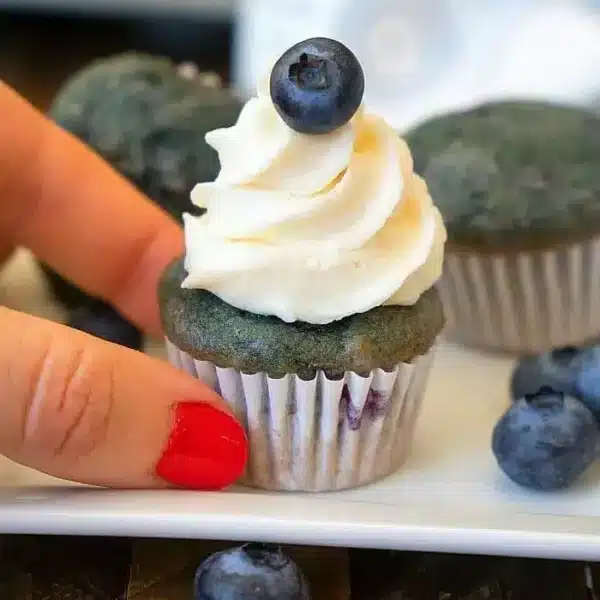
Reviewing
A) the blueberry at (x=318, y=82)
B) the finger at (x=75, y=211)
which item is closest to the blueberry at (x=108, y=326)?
the finger at (x=75, y=211)

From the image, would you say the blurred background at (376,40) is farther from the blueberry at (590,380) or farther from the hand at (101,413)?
the hand at (101,413)

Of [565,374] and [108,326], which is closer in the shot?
Result: [565,374]

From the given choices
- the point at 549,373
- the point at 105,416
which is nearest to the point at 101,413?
the point at 105,416

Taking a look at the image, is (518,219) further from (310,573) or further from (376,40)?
(376,40)

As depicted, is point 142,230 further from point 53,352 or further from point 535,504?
point 535,504

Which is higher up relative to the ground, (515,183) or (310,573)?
(515,183)

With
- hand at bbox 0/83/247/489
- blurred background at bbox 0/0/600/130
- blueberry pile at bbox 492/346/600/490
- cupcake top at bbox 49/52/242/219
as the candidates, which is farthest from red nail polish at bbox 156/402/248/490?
blurred background at bbox 0/0/600/130

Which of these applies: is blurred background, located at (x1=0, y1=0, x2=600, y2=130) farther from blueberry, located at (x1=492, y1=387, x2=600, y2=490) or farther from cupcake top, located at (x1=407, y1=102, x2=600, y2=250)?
blueberry, located at (x1=492, y1=387, x2=600, y2=490)
